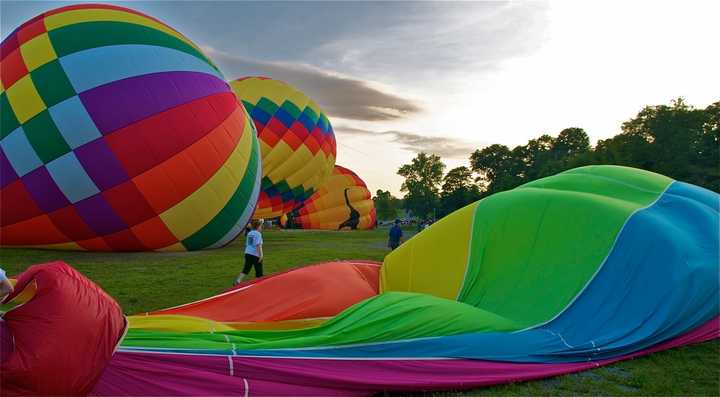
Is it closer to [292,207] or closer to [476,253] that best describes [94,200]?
[476,253]

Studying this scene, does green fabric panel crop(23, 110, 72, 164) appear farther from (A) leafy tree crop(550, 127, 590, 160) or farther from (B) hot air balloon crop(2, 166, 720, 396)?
(A) leafy tree crop(550, 127, 590, 160)

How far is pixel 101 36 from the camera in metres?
10.3

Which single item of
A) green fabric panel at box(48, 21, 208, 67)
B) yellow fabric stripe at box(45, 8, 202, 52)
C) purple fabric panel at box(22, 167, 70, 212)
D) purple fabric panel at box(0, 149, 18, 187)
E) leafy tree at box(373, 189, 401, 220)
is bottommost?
leafy tree at box(373, 189, 401, 220)

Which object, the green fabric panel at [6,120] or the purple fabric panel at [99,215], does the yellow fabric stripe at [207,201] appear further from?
the green fabric panel at [6,120]

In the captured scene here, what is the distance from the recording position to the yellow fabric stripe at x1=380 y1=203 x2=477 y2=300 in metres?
5.50

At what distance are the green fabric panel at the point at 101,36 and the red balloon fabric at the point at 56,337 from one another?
8540 millimetres

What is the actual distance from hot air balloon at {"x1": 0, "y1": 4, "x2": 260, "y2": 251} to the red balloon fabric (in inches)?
300

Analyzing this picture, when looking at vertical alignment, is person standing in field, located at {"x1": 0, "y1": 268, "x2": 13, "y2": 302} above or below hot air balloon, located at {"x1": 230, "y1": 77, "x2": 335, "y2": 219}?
below

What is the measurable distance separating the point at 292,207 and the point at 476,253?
17378 millimetres

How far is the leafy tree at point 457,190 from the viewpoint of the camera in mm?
58403

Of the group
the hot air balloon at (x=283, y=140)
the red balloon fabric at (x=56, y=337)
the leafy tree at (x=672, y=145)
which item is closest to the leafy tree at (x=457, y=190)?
the leafy tree at (x=672, y=145)

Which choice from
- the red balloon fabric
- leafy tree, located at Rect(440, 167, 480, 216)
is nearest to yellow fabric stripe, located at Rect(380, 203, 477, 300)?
the red balloon fabric

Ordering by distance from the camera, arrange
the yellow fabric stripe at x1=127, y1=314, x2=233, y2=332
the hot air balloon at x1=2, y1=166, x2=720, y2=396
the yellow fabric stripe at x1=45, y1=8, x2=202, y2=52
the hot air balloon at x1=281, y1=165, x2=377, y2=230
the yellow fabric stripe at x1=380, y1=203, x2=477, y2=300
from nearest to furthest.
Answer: the hot air balloon at x1=2, y1=166, x2=720, y2=396 → the yellow fabric stripe at x1=127, y1=314, x2=233, y2=332 → the yellow fabric stripe at x1=380, y1=203, x2=477, y2=300 → the yellow fabric stripe at x1=45, y1=8, x2=202, y2=52 → the hot air balloon at x1=281, y1=165, x2=377, y2=230

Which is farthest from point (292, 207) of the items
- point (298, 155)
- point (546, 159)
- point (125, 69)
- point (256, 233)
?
point (546, 159)
